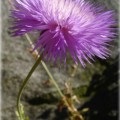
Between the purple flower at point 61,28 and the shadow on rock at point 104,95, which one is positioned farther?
the shadow on rock at point 104,95

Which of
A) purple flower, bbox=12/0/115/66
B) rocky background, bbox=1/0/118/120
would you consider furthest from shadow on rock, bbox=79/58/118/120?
purple flower, bbox=12/0/115/66

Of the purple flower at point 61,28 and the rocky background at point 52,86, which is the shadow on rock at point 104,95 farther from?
the purple flower at point 61,28

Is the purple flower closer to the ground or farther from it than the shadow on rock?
farther from it

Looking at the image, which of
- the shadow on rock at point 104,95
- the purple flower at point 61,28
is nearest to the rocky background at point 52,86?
the shadow on rock at point 104,95

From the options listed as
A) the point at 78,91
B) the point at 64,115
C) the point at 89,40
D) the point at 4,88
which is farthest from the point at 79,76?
the point at 89,40

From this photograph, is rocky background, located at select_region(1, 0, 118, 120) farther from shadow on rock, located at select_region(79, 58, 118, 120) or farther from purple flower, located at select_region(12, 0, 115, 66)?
purple flower, located at select_region(12, 0, 115, 66)

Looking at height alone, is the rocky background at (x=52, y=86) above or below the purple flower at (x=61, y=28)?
below
